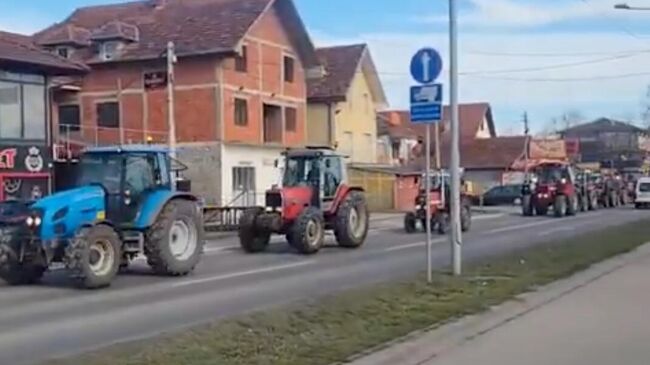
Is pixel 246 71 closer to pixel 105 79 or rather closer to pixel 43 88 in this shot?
pixel 105 79

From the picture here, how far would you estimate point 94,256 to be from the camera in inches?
741

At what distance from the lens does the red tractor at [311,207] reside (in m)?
27.2

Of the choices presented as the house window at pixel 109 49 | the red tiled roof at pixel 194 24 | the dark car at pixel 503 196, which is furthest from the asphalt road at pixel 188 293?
the dark car at pixel 503 196

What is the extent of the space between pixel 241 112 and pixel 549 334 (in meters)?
38.6

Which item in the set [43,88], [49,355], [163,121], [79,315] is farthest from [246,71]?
[49,355]

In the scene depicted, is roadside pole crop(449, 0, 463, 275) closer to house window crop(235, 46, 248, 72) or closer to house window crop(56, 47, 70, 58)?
house window crop(235, 46, 248, 72)

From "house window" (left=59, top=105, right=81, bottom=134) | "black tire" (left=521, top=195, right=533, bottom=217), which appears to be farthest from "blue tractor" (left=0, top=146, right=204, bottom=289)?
"black tire" (left=521, top=195, right=533, bottom=217)

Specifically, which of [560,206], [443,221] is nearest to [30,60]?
[443,221]

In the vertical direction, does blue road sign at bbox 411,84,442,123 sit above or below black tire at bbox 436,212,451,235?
above

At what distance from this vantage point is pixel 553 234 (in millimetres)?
33656

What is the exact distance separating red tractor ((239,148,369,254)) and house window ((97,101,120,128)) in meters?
22.6

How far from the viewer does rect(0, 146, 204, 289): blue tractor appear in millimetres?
18938

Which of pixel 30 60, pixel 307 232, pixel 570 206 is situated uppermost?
pixel 30 60

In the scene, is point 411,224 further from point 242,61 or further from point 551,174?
point 551,174
